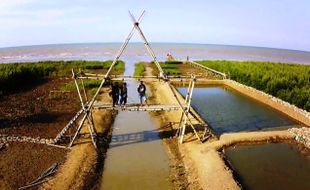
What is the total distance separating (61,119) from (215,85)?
17.1m

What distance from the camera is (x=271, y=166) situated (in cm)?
1331

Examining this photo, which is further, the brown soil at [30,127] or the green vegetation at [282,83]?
the green vegetation at [282,83]

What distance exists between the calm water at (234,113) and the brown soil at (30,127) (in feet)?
25.5

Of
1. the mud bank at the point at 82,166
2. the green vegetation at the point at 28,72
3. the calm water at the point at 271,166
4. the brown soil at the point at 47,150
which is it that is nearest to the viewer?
the mud bank at the point at 82,166

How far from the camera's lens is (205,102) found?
78.9ft

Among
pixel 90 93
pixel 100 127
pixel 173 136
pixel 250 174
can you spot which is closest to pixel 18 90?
pixel 90 93

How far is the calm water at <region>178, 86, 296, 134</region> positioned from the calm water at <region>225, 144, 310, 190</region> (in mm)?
2812

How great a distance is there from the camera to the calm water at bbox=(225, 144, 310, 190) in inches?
467

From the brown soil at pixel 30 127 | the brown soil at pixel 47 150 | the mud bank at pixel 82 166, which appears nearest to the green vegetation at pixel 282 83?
the brown soil at pixel 47 150

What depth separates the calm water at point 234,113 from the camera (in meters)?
18.5

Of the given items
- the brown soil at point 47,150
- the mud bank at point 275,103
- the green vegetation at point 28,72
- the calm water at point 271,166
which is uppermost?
the green vegetation at point 28,72

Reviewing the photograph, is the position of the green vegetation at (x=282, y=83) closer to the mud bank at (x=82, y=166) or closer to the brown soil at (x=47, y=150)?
the brown soil at (x=47, y=150)

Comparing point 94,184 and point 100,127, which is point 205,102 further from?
point 94,184

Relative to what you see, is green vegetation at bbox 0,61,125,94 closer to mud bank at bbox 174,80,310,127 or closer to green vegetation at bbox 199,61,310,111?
green vegetation at bbox 199,61,310,111
